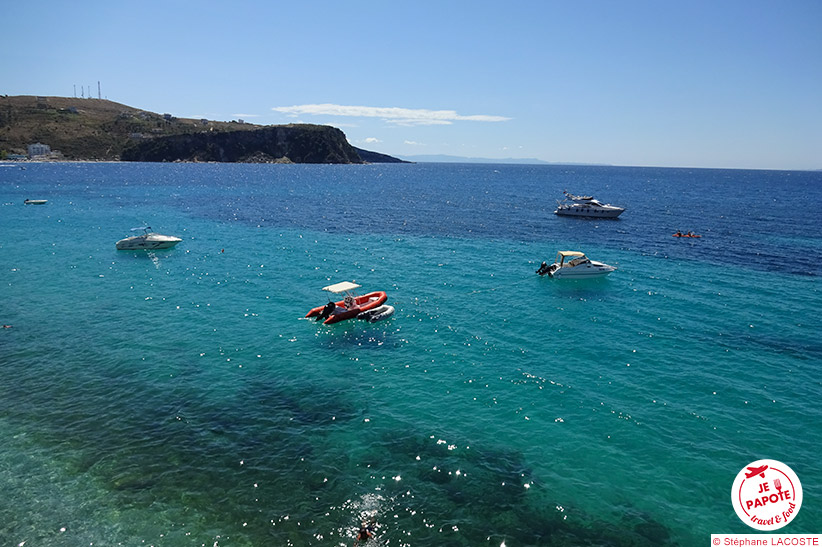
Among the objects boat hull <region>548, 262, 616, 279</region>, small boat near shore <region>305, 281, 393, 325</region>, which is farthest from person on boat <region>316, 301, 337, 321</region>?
boat hull <region>548, 262, 616, 279</region>

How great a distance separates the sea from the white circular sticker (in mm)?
426

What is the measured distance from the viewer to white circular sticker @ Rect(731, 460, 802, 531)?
16484mm

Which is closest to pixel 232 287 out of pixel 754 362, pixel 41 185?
pixel 754 362

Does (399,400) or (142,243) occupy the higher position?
(142,243)

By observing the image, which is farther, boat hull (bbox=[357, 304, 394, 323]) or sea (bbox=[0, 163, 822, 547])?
boat hull (bbox=[357, 304, 394, 323])

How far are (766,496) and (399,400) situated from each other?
1557cm

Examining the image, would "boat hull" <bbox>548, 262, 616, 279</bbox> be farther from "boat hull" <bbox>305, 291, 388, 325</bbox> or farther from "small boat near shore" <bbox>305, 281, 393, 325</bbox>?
"small boat near shore" <bbox>305, 281, 393, 325</bbox>

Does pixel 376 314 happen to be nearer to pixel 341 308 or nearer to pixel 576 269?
pixel 341 308

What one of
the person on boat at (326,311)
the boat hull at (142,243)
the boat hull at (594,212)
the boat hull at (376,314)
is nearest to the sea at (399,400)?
the boat hull at (376,314)

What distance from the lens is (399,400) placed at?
2400 centimetres

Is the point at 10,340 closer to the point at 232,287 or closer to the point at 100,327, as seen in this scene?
the point at 100,327

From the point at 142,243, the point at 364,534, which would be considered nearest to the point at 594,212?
the point at 142,243

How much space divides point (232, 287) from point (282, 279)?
15.9 ft

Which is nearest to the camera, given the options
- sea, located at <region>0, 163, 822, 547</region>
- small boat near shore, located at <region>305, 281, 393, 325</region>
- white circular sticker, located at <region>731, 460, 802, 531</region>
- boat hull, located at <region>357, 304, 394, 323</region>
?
sea, located at <region>0, 163, 822, 547</region>
